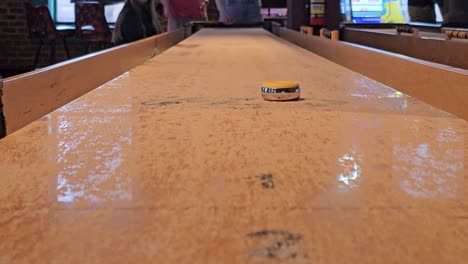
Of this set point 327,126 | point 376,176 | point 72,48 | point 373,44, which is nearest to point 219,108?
point 327,126

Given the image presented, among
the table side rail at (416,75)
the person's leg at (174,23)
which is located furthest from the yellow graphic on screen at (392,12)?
the table side rail at (416,75)

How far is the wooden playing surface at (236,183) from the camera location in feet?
1.72

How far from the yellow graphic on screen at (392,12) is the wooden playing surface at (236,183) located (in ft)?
17.2

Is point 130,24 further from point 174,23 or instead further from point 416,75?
point 416,75

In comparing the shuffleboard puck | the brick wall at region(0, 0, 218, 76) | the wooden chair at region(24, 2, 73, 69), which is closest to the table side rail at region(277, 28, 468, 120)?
the shuffleboard puck

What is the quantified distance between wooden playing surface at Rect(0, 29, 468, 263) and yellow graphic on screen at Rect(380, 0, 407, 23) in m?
5.26

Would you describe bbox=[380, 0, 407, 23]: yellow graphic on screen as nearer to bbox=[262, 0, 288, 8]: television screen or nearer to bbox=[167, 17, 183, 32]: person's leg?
bbox=[262, 0, 288, 8]: television screen

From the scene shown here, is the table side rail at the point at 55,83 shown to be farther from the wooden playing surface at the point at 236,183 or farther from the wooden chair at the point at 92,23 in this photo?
the wooden chair at the point at 92,23

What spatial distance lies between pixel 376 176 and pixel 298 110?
18.3 inches

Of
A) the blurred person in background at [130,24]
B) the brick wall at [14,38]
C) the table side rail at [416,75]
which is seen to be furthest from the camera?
the brick wall at [14,38]

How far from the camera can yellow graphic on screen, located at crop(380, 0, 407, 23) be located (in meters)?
6.22

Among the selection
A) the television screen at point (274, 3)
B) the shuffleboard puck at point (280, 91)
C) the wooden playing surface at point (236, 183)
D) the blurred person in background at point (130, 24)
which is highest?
the television screen at point (274, 3)

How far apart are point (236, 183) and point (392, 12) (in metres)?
5.95

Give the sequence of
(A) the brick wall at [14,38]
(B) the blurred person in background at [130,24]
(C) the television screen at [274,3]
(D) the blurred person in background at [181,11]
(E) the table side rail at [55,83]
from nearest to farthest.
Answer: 1. (E) the table side rail at [55,83]
2. (B) the blurred person in background at [130,24]
3. (D) the blurred person in background at [181,11]
4. (C) the television screen at [274,3]
5. (A) the brick wall at [14,38]
